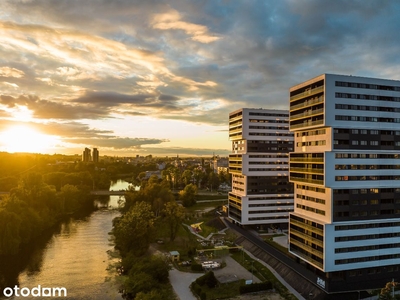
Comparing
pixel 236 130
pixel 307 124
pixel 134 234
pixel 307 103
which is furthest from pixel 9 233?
pixel 307 103

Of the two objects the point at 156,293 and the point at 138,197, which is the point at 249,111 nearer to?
the point at 138,197

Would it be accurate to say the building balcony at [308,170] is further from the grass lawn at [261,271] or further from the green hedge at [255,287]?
the green hedge at [255,287]

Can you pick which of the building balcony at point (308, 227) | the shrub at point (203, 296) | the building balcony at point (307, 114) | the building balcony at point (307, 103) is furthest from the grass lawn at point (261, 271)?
the building balcony at point (307, 103)

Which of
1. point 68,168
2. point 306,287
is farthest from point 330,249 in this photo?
point 68,168

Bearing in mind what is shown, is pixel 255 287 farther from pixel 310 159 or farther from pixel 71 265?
pixel 71 265

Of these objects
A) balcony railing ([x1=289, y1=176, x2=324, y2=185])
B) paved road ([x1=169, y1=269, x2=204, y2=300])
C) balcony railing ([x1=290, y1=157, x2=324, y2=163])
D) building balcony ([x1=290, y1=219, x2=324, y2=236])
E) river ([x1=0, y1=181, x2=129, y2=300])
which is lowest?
paved road ([x1=169, y1=269, x2=204, y2=300])

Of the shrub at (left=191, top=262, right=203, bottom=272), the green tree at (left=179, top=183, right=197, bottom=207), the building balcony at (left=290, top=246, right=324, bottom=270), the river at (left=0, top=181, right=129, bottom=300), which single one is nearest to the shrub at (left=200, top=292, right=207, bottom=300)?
the shrub at (left=191, top=262, right=203, bottom=272)

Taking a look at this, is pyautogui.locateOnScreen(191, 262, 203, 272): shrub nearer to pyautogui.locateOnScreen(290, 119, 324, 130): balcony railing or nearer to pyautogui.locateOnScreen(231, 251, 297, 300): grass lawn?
pyautogui.locateOnScreen(231, 251, 297, 300): grass lawn
